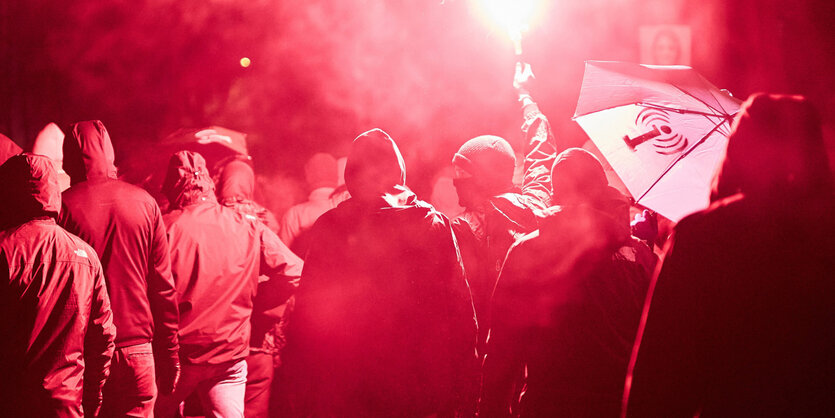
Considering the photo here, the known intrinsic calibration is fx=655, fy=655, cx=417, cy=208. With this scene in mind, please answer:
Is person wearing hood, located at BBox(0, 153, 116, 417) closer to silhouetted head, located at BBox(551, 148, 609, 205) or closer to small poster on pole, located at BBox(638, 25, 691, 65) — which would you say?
silhouetted head, located at BBox(551, 148, 609, 205)

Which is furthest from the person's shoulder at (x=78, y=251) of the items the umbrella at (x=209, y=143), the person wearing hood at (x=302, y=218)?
the umbrella at (x=209, y=143)

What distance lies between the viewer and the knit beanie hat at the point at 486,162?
3799 millimetres

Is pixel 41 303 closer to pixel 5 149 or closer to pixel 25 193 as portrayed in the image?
pixel 25 193

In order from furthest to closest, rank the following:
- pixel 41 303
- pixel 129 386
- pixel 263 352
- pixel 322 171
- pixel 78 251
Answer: pixel 322 171, pixel 263 352, pixel 129 386, pixel 78 251, pixel 41 303

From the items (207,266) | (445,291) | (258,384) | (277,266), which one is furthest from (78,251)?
(258,384)

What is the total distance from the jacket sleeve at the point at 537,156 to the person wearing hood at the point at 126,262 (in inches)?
96.4

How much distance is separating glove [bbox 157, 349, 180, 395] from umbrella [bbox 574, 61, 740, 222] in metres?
3.06

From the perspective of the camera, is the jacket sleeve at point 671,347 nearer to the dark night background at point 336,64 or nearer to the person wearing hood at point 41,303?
the person wearing hood at point 41,303

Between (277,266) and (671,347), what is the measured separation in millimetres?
3644

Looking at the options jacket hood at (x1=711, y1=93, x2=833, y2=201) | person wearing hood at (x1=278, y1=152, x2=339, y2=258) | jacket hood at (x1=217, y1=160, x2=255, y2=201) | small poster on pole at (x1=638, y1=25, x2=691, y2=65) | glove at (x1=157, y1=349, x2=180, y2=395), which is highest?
small poster on pole at (x1=638, y1=25, x2=691, y2=65)

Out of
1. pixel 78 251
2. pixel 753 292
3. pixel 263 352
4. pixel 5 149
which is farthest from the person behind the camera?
pixel 5 149

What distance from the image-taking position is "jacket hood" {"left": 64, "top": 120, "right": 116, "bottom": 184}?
4301 millimetres

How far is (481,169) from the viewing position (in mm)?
3803

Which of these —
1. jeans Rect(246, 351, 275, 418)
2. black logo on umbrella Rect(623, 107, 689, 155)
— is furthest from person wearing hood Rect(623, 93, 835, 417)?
jeans Rect(246, 351, 275, 418)
